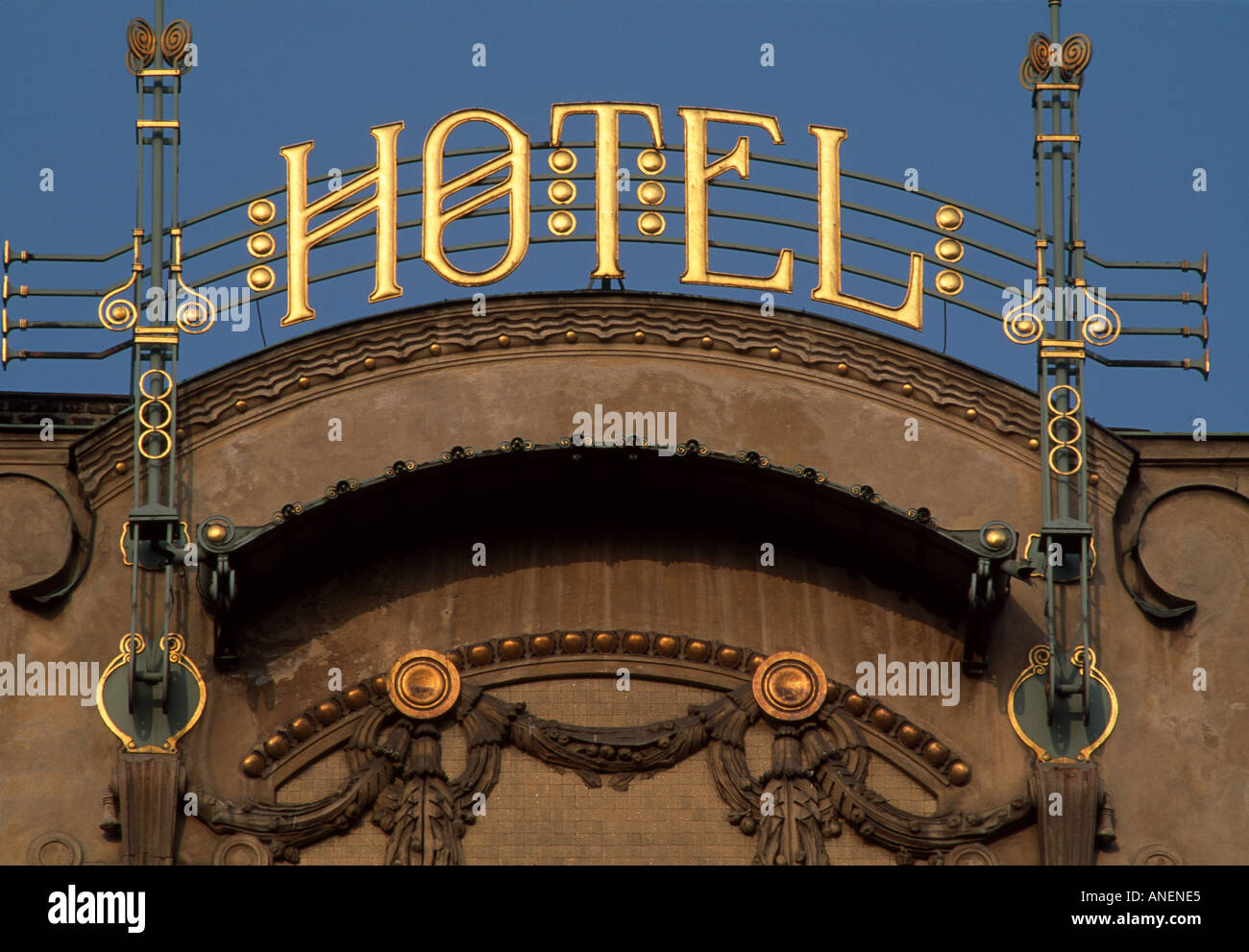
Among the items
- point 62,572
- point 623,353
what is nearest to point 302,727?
point 62,572

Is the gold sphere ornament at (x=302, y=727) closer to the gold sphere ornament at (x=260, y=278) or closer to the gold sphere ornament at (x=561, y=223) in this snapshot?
the gold sphere ornament at (x=260, y=278)

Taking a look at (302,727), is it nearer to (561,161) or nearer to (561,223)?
(561,223)

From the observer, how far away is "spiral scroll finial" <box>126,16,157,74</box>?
22797 millimetres

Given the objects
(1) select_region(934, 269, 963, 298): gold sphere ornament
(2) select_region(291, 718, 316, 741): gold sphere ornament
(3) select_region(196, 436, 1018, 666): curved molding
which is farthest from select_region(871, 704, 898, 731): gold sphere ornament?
(2) select_region(291, 718, 316, 741): gold sphere ornament

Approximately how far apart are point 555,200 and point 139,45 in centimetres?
337

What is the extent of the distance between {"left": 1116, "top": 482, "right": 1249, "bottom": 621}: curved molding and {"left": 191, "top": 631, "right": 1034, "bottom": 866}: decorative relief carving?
1.78 meters

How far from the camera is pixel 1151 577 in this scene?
22062 millimetres
